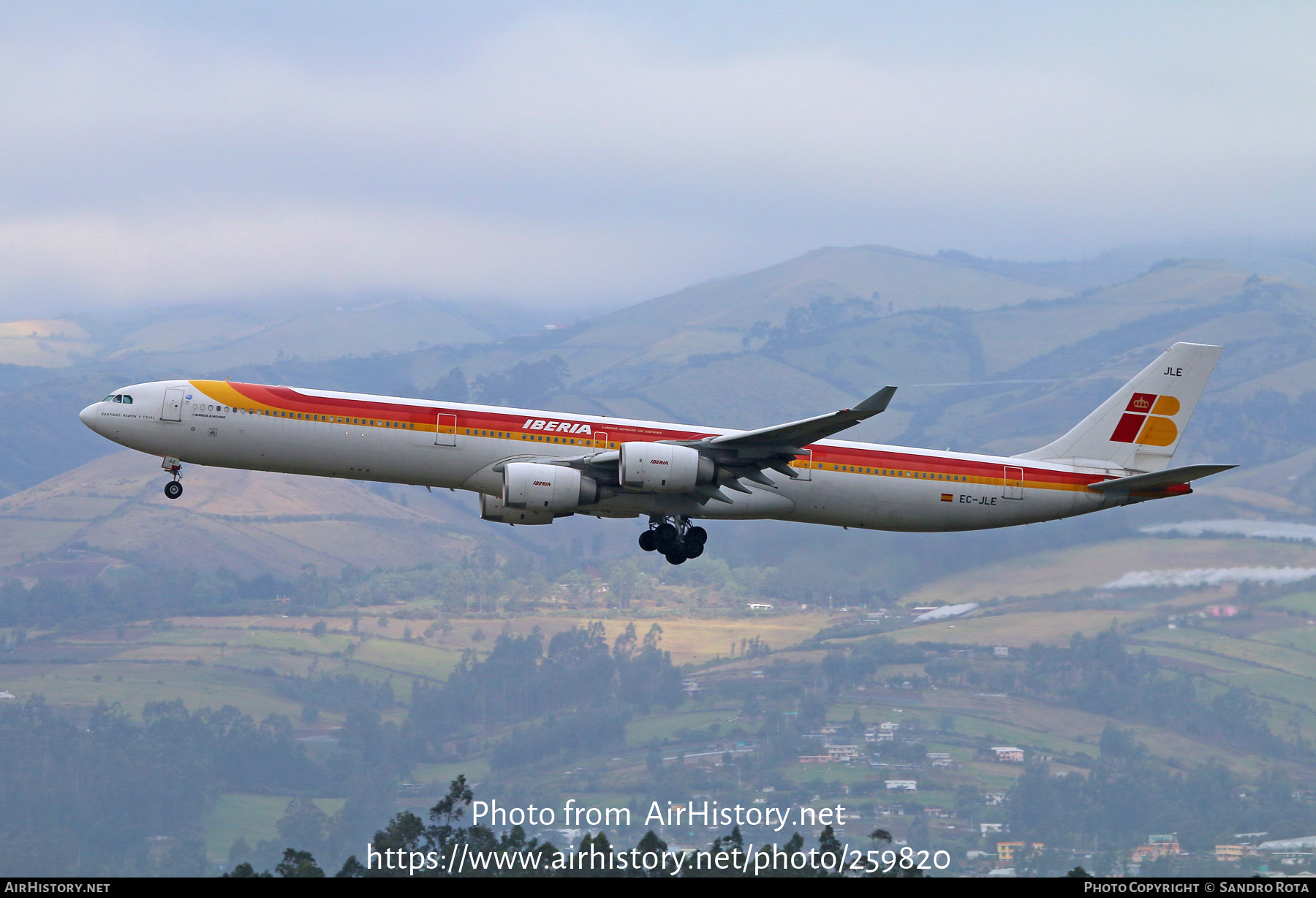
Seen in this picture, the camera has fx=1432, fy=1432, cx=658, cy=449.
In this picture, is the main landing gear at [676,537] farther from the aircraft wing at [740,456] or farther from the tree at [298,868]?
the tree at [298,868]

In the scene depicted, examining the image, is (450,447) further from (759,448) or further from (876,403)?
(876,403)

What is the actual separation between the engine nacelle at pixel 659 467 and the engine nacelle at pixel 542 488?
166cm

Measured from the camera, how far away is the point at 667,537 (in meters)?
49.8

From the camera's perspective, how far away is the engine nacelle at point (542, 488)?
45.6m

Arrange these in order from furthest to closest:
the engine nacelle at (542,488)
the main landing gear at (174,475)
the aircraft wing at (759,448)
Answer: the main landing gear at (174,475)
the engine nacelle at (542,488)
the aircraft wing at (759,448)

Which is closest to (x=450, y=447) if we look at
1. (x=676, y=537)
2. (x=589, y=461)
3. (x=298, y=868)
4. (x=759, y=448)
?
(x=589, y=461)

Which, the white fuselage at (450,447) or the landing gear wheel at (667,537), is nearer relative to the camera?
the white fuselage at (450,447)

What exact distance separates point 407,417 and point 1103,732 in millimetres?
162138

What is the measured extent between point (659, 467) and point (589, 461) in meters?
2.41

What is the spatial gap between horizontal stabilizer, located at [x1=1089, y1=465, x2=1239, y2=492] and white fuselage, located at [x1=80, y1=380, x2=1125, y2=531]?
5.60 metres

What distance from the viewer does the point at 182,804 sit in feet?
602

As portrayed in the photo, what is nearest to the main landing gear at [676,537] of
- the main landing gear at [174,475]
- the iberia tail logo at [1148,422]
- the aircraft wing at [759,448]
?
the aircraft wing at [759,448]

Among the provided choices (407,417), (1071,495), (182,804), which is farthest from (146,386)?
(182,804)

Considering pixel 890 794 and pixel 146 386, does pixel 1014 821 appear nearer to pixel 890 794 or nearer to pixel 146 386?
pixel 890 794
